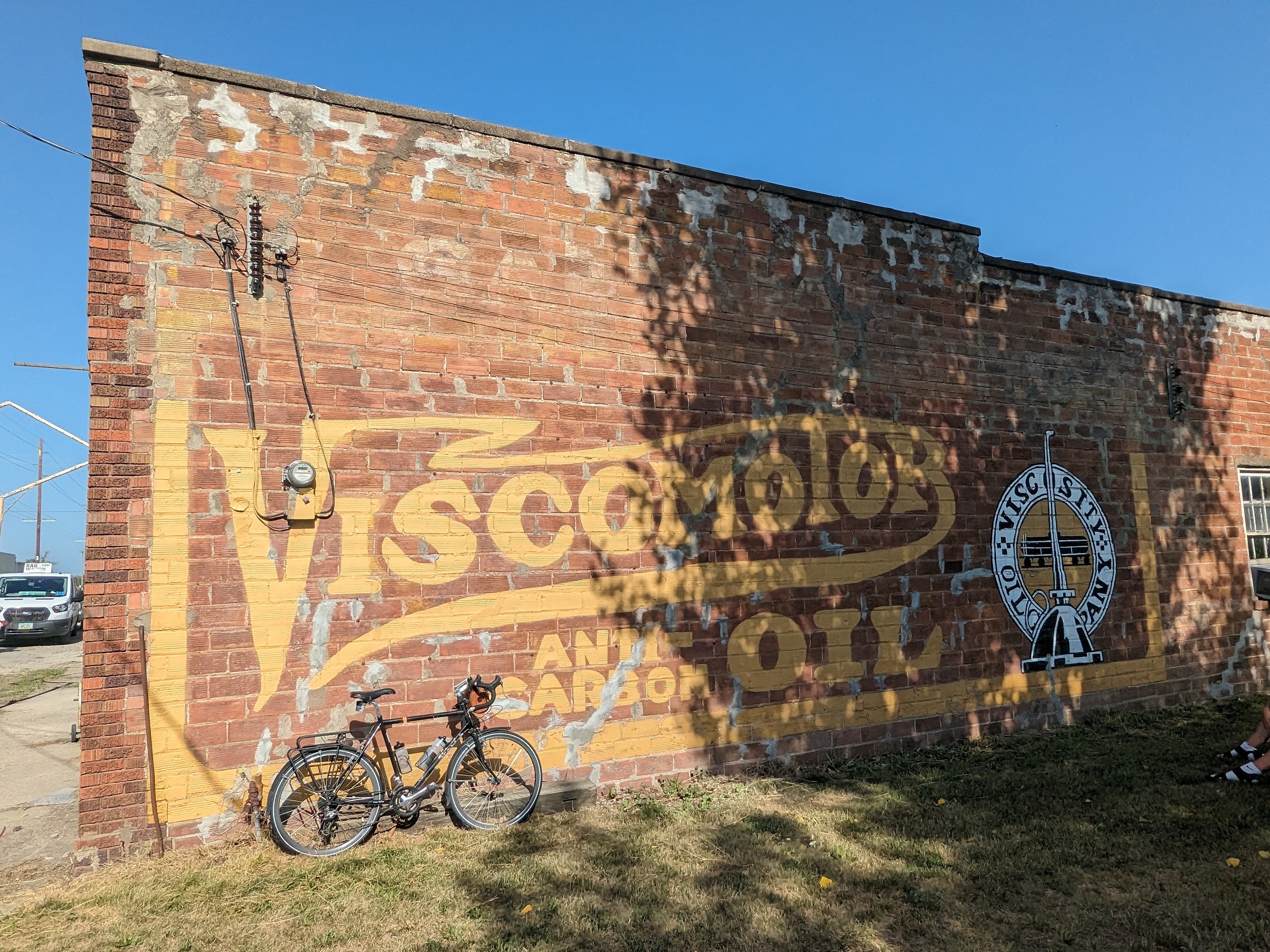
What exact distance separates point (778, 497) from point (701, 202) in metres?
2.60

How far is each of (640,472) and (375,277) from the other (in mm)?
2439

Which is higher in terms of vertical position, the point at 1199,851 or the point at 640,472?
the point at 640,472

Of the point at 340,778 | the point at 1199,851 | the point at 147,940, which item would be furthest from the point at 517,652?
the point at 1199,851

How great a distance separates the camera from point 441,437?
5.52 meters

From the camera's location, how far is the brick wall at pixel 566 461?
15.9 ft

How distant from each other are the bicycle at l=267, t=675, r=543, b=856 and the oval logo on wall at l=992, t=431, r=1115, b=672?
509 centimetres

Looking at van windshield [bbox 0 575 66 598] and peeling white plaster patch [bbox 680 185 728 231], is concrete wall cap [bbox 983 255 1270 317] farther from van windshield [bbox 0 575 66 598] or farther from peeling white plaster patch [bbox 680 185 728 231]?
van windshield [bbox 0 575 66 598]

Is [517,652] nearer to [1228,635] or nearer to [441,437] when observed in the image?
[441,437]

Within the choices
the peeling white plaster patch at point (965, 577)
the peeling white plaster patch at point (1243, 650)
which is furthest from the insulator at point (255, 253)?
the peeling white plaster patch at point (1243, 650)

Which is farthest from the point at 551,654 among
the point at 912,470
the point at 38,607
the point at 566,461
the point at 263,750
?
the point at 38,607

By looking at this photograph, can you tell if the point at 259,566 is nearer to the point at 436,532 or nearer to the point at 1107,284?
the point at 436,532

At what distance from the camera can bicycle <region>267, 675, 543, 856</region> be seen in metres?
4.77

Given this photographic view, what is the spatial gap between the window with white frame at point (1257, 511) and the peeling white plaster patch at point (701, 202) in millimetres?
7636

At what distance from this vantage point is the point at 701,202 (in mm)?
6531
